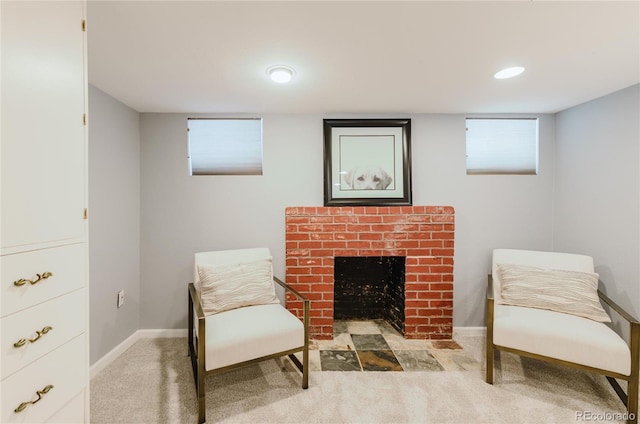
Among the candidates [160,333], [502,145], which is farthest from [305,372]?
[502,145]

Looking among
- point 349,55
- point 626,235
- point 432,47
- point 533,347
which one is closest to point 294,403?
point 533,347

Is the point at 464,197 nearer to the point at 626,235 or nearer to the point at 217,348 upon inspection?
the point at 626,235

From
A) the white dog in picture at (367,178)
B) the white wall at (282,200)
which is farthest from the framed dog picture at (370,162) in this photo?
the white wall at (282,200)

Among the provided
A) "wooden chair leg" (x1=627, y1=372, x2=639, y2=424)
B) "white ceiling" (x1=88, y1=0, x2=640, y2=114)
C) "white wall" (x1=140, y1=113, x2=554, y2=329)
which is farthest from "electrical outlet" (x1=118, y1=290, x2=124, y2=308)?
"wooden chair leg" (x1=627, y1=372, x2=639, y2=424)

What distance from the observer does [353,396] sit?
6.27 feet

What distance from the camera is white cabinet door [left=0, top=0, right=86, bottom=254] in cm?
95

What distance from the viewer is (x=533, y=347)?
191 cm

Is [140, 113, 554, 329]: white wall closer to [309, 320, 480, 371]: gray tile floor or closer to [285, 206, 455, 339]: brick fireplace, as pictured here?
[285, 206, 455, 339]: brick fireplace

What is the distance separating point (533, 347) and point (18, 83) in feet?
9.81

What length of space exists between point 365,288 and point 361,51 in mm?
2316

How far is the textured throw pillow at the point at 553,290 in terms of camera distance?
6.82 feet

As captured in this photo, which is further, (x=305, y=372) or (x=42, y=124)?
(x=305, y=372)
